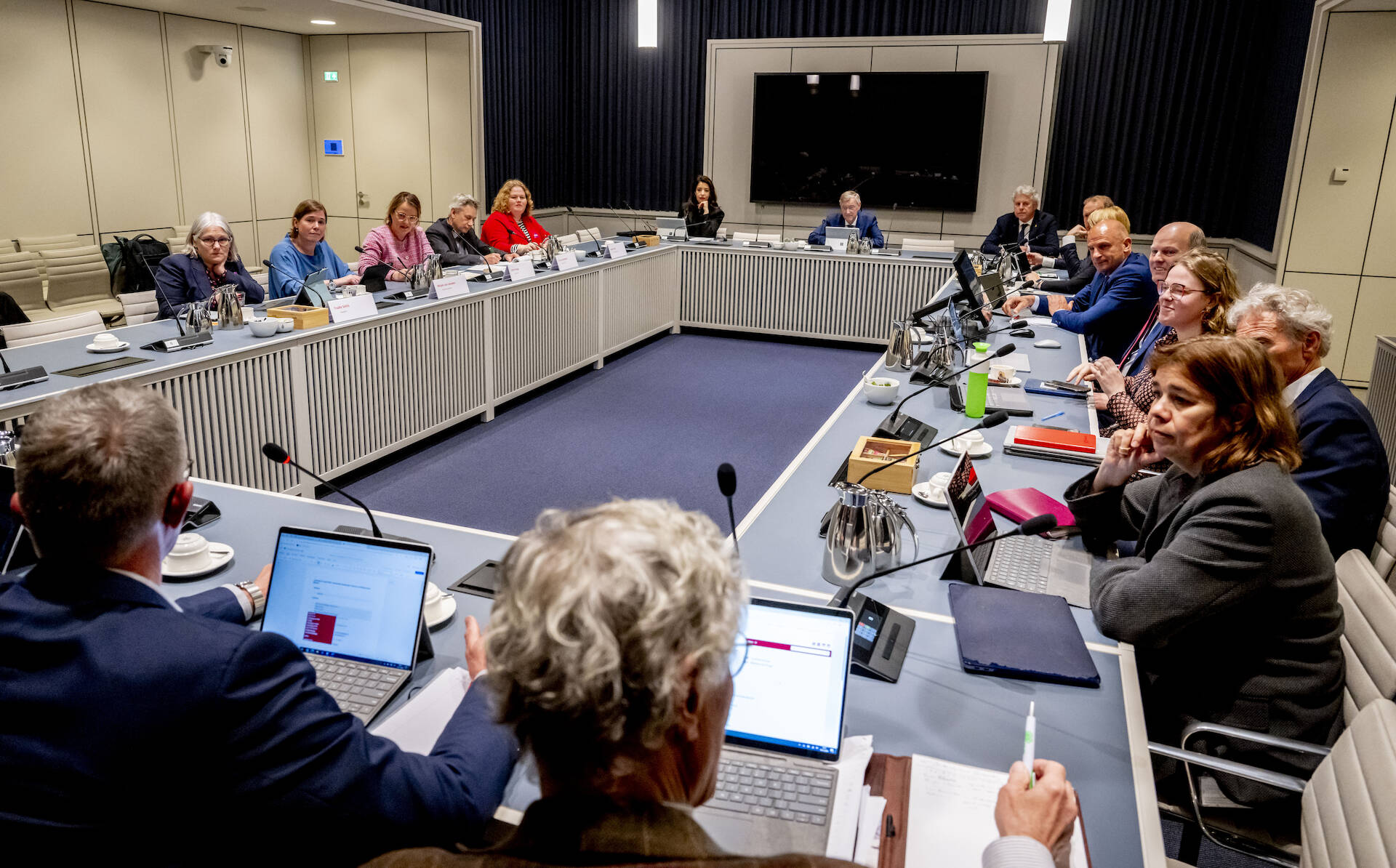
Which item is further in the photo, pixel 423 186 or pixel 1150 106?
pixel 423 186

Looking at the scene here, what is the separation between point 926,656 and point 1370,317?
21.3ft

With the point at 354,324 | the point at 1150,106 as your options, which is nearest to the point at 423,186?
the point at 354,324

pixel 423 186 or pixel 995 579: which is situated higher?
pixel 423 186

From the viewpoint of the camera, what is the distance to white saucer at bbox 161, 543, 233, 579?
186 centimetres

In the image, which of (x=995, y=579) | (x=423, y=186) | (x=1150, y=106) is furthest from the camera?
(x=423, y=186)

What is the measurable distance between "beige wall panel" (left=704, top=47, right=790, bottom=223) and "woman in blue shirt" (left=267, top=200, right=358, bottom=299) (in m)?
5.03

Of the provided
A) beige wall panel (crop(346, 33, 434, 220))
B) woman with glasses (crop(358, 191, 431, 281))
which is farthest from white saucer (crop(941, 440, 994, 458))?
beige wall panel (crop(346, 33, 434, 220))

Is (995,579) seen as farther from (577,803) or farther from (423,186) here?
(423,186)

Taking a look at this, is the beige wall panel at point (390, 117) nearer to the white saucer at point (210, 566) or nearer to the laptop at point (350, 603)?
the white saucer at point (210, 566)

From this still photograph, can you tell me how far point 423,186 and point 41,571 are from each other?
26.4ft

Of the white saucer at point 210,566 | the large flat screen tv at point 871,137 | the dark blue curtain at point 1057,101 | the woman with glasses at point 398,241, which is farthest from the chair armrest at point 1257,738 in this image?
the large flat screen tv at point 871,137

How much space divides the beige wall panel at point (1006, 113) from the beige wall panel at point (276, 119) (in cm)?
606

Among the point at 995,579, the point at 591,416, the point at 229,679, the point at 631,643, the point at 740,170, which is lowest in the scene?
the point at 591,416

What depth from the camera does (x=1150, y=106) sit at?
8.02 m
